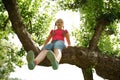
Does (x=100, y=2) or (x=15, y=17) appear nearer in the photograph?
(x=15, y=17)

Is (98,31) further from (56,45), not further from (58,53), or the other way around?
(58,53)

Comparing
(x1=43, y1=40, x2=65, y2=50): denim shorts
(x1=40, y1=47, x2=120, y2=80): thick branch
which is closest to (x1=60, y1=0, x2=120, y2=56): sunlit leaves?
(x1=40, y1=47, x2=120, y2=80): thick branch

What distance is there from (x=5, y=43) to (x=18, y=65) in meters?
2.35

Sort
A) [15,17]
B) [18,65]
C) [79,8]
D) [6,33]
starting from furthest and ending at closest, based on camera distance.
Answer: [18,65] → [6,33] → [79,8] → [15,17]

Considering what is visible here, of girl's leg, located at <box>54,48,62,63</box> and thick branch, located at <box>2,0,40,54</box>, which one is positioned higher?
thick branch, located at <box>2,0,40,54</box>

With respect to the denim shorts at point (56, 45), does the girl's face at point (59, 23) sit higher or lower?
higher

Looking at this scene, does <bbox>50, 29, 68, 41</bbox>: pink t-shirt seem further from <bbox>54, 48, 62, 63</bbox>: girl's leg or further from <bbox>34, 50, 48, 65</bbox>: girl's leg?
<bbox>34, 50, 48, 65</bbox>: girl's leg

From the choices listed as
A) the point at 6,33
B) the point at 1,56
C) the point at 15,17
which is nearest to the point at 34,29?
the point at 6,33

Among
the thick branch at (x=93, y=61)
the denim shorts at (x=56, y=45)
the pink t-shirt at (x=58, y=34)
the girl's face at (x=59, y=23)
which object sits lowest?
the thick branch at (x=93, y=61)

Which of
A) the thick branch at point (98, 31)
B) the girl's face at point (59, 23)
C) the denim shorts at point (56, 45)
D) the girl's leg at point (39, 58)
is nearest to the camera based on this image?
the girl's leg at point (39, 58)

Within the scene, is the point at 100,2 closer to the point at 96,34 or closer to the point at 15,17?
the point at 96,34

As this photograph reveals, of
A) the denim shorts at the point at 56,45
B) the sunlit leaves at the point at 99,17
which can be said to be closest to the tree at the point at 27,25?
the sunlit leaves at the point at 99,17

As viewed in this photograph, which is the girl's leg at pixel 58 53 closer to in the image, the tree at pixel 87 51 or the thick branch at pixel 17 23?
the tree at pixel 87 51

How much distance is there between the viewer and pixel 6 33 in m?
15.7
